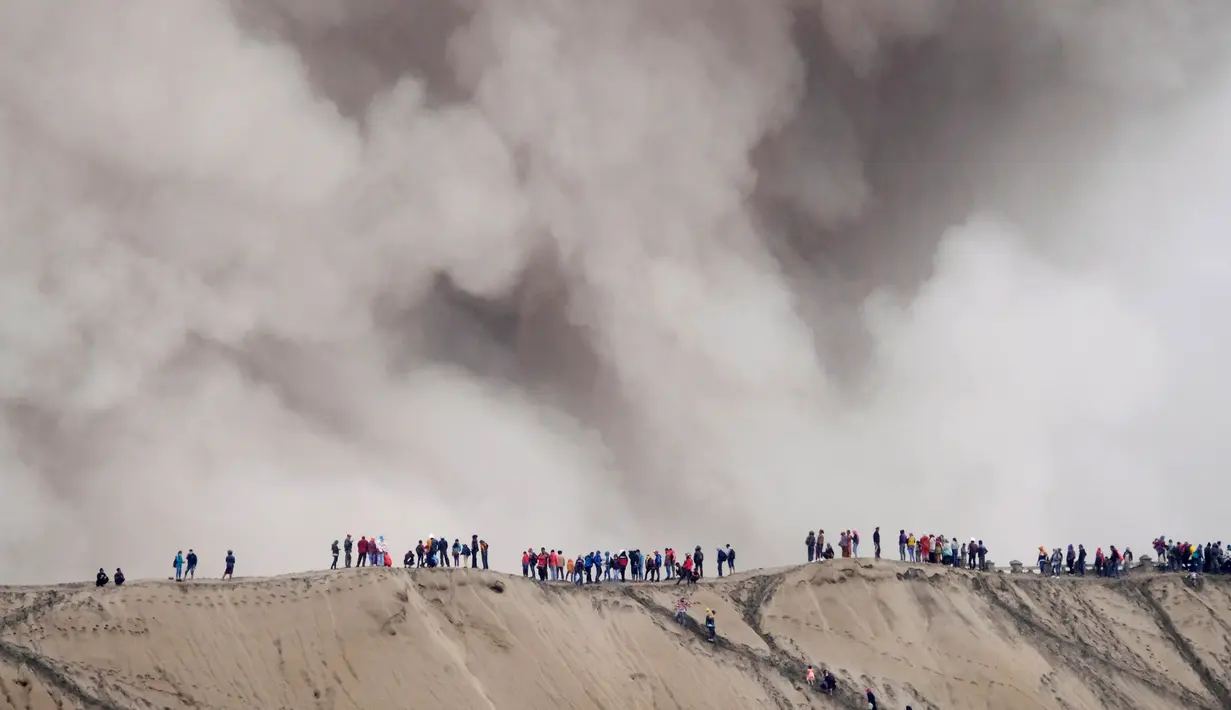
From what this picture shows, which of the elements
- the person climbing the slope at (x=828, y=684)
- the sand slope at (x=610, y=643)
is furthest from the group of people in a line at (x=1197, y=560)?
the person climbing the slope at (x=828, y=684)

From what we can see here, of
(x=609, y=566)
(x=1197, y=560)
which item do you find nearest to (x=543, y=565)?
(x=609, y=566)

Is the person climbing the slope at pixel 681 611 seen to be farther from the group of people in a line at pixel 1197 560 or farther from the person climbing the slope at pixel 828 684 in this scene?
the group of people in a line at pixel 1197 560

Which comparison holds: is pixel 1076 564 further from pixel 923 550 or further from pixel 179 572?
pixel 179 572

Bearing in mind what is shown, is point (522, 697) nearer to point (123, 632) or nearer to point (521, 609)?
point (521, 609)

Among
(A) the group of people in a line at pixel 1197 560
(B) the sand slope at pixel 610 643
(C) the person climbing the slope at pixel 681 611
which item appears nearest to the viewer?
(B) the sand slope at pixel 610 643

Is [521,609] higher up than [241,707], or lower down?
higher up

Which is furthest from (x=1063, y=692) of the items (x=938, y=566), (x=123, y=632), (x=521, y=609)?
(x=123, y=632)

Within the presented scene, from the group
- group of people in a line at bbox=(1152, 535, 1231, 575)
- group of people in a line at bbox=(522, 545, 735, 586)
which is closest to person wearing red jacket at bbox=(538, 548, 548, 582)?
group of people in a line at bbox=(522, 545, 735, 586)

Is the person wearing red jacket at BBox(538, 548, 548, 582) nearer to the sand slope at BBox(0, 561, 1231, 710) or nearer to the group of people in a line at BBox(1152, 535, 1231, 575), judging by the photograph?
the sand slope at BBox(0, 561, 1231, 710)
